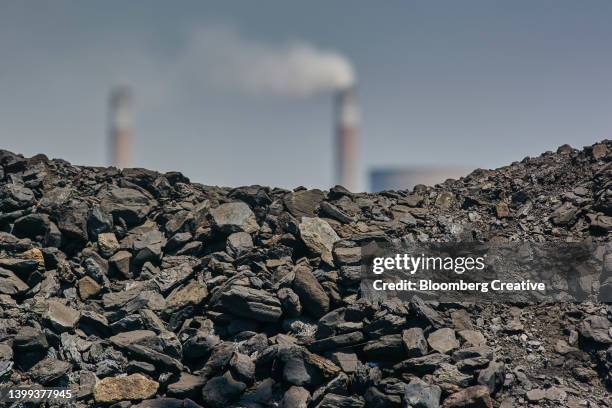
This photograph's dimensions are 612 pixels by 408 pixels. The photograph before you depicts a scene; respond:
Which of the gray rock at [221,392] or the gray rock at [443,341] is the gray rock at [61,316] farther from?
the gray rock at [443,341]

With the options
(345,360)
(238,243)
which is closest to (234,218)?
(238,243)

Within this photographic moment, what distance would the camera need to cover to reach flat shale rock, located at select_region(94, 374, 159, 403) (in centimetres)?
1024

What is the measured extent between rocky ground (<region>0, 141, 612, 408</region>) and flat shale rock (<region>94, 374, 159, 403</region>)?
24mm

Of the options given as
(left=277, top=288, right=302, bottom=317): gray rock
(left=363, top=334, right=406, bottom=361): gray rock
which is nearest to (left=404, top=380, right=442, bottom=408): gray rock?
(left=363, top=334, right=406, bottom=361): gray rock

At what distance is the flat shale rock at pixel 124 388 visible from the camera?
1024 centimetres

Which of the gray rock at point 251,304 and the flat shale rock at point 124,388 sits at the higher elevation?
the gray rock at point 251,304

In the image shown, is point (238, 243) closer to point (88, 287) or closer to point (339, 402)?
point (88, 287)

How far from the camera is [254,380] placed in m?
10.5

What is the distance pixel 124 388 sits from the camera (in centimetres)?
1034

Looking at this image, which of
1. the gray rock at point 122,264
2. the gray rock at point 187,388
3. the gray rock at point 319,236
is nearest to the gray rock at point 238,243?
the gray rock at point 319,236

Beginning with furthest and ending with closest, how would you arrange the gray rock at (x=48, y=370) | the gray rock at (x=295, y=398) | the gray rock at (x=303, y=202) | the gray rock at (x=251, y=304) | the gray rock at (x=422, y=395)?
1. the gray rock at (x=303, y=202)
2. the gray rock at (x=251, y=304)
3. the gray rock at (x=48, y=370)
4. the gray rock at (x=295, y=398)
5. the gray rock at (x=422, y=395)

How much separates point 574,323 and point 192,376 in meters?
7.30

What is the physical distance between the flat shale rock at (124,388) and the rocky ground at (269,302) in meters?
0.02

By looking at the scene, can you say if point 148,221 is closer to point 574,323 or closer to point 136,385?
point 136,385
